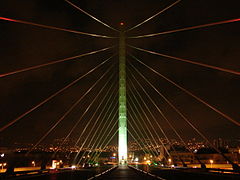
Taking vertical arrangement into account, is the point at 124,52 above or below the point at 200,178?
above

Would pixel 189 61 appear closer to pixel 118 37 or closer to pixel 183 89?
pixel 183 89

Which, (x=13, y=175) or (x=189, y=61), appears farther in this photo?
(x=189, y=61)

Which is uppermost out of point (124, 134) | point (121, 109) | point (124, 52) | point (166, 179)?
point (124, 52)

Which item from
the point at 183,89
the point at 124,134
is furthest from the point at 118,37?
the point at 183,89

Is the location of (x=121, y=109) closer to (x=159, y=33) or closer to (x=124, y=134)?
(x=124, y=134)

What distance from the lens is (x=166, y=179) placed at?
44.5 ft

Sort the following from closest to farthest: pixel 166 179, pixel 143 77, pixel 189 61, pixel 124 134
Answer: pixel 166 179 < pixel 189 61 < pixel 143 77 < pixel 124 134

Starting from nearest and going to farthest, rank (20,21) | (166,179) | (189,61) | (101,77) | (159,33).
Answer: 1. (20,21)
2. (166,179)
3. (189,61)
4. (159,33)
5. (101,77)

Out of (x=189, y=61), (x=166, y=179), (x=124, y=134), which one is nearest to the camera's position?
(x=166, y=179)

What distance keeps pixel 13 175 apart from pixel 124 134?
78.3 feet

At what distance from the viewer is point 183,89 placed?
17094 mm

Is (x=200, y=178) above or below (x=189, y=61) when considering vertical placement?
below

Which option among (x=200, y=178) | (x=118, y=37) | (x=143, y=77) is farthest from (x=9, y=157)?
(x=118, y=37)

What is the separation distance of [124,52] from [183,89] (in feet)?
59.4
